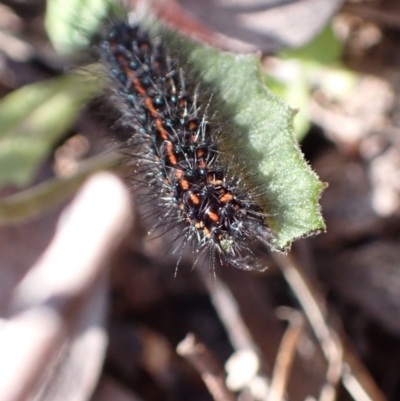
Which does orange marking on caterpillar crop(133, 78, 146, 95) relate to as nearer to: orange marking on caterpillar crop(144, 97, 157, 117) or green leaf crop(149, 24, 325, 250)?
orange marking on caterpillar crop(144, 97, 157, 117)

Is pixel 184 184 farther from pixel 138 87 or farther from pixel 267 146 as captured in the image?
pixel 138 87

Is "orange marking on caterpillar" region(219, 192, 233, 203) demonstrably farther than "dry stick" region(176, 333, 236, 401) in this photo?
No

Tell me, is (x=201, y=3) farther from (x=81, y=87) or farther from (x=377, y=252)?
(x=377, y=252)

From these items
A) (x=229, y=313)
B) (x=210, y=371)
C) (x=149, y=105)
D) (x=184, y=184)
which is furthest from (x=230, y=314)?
(x=149, y=105)

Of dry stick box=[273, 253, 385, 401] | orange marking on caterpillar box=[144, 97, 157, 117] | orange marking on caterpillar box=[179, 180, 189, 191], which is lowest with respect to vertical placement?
dry stick box=[273, 253, 385, 401]

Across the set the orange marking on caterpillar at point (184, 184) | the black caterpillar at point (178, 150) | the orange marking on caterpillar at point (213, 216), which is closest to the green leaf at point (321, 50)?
the black caterpillar at point (178, 150)

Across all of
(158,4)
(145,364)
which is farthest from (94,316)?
(158,4)

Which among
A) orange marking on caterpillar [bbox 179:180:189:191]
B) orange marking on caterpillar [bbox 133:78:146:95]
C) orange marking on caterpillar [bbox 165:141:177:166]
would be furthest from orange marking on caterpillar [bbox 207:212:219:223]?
orange marking on caterpillar [bbox 133:78:146:95]
